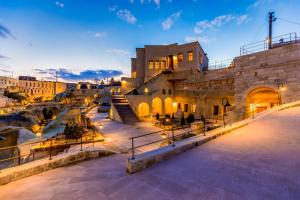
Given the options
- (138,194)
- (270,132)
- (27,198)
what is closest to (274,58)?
(270,132)

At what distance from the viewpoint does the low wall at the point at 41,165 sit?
444 centimetres

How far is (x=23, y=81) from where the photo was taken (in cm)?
6925

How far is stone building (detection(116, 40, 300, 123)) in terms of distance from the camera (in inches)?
488

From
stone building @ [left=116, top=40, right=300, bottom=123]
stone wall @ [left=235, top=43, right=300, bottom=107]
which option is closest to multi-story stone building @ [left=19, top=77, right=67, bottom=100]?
stone building @ [left=116, top=40, right=300, bottom=123]

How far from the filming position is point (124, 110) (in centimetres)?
2175

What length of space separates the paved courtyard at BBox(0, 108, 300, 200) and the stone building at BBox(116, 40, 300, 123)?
7.82 meters

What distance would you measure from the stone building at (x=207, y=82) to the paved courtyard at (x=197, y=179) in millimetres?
7818

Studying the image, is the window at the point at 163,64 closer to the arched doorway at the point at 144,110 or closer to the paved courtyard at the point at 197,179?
the arched doorway at the point at 144,110

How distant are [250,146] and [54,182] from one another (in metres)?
6.37

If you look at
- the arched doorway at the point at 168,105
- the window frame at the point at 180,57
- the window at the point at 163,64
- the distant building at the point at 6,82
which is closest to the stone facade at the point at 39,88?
the distant building at the point at 6,82

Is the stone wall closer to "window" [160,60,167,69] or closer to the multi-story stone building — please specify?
"window" [160,60,167,69]

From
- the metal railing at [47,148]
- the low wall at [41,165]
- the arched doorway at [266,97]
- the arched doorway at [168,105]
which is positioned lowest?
the metal railing at [47,148]

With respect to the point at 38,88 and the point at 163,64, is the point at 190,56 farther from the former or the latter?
the point at 38,88

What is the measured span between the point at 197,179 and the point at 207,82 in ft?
66.4
